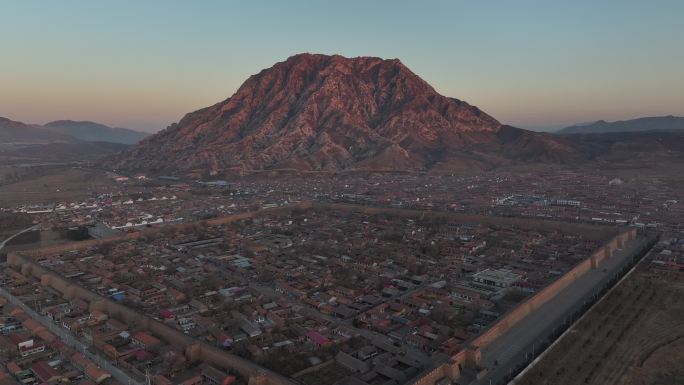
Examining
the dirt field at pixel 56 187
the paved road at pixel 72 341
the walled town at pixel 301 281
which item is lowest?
the paved road at pixel 72 341

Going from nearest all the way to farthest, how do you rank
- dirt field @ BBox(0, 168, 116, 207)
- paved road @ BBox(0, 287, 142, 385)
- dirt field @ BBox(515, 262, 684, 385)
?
dirt field @ BBox(515, 262, 684, 385)
paved road @ BBox(0, 287, 142, 385)
dirt field @ BBox(0, 168, 116, 207)

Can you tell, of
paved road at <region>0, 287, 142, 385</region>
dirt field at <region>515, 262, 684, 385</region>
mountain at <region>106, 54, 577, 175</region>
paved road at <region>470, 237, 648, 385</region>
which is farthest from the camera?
mountain at <region>106, 54, 577, 175</region>

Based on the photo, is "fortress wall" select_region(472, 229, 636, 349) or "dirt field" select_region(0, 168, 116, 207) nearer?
"fortress wall" select_region(472, 229, 636, 349)

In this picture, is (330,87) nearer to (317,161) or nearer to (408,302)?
(317,161)

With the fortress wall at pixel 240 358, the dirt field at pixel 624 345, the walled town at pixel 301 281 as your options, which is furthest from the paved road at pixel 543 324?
the dirt field at pixel 624 345

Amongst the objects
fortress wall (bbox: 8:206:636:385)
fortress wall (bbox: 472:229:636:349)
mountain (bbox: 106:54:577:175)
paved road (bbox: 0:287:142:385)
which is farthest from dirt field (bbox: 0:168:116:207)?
fortress wall (bbox: 472:229:636:349)

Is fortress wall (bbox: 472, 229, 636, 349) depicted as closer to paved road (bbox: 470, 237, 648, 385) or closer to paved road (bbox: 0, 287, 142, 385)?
→ paved road (bbox: 470, 237, 648, 385)

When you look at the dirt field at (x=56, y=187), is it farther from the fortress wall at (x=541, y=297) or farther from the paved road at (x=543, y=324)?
the paved road at (x=543, y=324)
